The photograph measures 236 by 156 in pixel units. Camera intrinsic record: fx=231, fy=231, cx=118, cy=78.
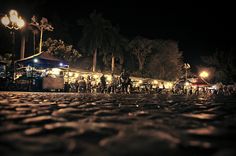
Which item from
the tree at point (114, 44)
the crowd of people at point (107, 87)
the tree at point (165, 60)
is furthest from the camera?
the tree at point (165, 60)

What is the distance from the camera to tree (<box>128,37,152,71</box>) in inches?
2028

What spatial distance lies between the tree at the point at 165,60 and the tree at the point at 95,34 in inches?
536

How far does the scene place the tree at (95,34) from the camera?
1576 inches

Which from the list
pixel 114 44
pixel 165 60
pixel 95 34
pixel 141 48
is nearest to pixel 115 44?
pixel 114 44

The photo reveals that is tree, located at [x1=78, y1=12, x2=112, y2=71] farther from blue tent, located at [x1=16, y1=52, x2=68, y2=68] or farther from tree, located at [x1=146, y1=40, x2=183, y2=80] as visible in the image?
blue tent, located at [x1=16, y1=52, x2=68, y2=68]

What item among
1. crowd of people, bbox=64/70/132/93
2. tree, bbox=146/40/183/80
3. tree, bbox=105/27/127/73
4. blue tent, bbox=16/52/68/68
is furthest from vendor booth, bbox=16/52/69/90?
tree, bbox=146/40/183/80

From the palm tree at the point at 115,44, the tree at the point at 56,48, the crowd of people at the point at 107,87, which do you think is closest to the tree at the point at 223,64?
the palm tree at the point at 115,44

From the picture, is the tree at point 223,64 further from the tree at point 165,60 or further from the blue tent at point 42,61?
the blue tent at point 42,61

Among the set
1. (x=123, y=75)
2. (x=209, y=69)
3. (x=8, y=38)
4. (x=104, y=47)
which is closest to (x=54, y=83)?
(x=123, y=75)

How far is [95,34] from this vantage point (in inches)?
1594

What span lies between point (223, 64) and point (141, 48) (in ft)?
75.9

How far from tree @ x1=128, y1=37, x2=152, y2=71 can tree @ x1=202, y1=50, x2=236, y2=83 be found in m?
20.0

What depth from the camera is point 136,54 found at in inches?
2084

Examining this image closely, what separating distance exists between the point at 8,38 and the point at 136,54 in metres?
28.4
